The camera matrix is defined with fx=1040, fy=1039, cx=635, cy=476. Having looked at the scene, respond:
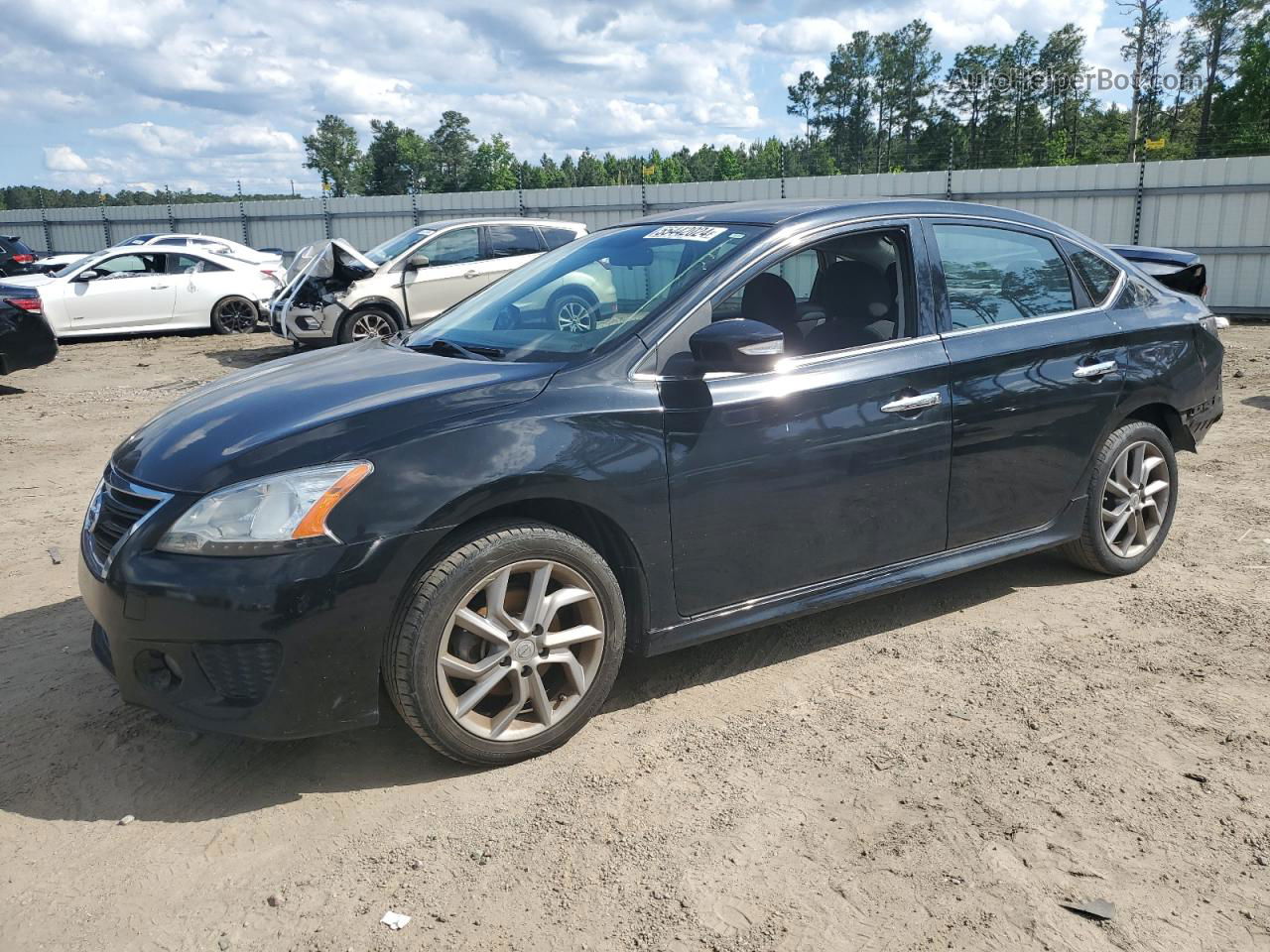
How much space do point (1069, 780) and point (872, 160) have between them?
7250 cm

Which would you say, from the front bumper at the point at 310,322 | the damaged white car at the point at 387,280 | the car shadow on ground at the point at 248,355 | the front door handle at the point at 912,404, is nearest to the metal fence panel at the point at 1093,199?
the damaged white car at the point at 387,280

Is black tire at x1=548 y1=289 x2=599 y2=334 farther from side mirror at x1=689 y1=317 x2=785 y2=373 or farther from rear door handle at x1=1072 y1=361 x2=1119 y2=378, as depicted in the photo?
rear door handle at x1=1072 y1=361 x2=1119 y2=378

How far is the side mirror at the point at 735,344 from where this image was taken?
3.31 metres

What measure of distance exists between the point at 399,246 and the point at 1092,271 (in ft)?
33.7

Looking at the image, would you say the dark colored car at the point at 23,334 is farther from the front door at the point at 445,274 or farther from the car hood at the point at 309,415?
the car hood at the point at 309,415

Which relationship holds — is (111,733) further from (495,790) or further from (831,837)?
(831,837)

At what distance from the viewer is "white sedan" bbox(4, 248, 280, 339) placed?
15.5m

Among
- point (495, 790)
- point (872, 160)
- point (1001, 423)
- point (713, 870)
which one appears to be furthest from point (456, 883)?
point (872, 160)

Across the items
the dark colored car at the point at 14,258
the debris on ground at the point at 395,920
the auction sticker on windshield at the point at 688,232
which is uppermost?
the auction sticker on windshield at the point at 688,232

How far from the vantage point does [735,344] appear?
3301mm

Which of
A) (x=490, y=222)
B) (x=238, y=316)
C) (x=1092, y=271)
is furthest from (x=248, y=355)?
(x=1092, y=271)

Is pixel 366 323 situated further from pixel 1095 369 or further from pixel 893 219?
pixel 1095 369

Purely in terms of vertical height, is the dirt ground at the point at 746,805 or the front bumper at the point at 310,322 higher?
the front bumper at the point at 310,322

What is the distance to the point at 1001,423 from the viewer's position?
13.6 ft
